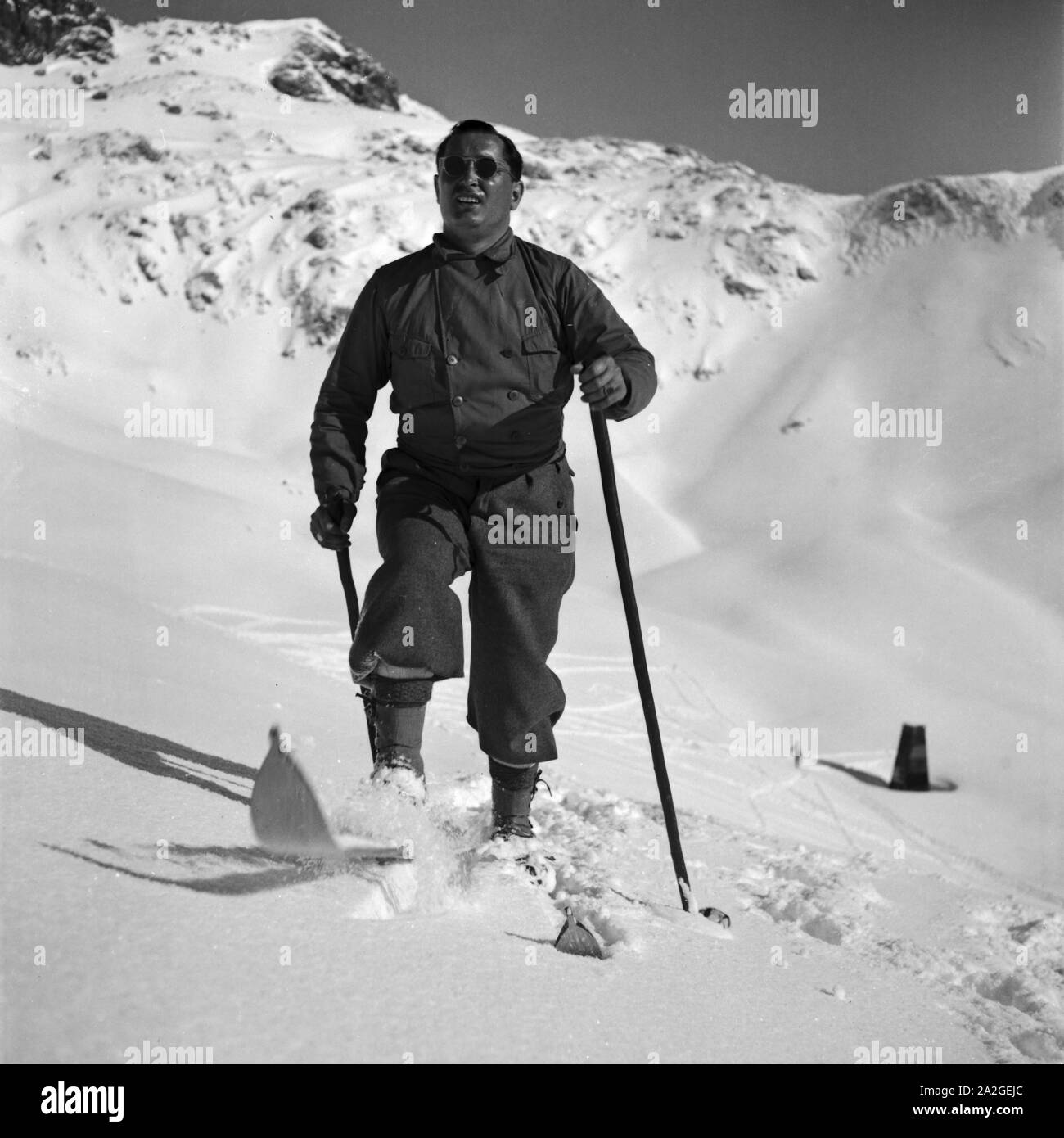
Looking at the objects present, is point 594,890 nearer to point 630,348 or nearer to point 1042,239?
point 630,348

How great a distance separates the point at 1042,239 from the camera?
148ft

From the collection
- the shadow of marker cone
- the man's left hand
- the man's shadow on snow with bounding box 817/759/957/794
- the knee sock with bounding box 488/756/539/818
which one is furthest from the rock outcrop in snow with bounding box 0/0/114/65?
the knee sock with bounding box 488/756/539/818

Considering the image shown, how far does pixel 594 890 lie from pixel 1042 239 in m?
49.8

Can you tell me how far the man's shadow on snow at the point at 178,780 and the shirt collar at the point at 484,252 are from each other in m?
1.58

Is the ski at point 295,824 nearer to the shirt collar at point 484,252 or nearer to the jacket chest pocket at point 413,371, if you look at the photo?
the jacket chest pocket at point 413,371

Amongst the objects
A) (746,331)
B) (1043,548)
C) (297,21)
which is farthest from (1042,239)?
(297,21)

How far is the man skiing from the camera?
2686 millimetres

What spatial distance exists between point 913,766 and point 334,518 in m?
8.78

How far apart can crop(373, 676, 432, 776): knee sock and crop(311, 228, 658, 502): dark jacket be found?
0.58m

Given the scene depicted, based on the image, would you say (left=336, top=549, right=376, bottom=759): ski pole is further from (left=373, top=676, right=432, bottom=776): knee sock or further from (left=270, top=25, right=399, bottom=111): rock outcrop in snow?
(left=270, top=25, right=399, bottom=111): rock outcrop in snow

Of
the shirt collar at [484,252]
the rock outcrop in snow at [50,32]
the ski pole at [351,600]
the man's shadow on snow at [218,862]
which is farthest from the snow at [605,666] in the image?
the rock outcrop in snow at [50,32]

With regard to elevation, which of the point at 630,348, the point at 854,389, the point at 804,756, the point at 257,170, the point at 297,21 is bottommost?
the point at 804,756

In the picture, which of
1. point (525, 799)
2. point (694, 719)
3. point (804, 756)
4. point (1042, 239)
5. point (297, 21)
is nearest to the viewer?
point (525, 799)

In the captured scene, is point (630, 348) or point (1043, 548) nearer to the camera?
point (630, 348)
